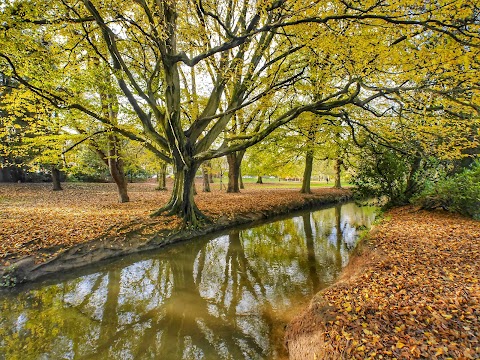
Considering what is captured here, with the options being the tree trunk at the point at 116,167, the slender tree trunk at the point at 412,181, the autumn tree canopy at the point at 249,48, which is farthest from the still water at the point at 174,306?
the tree trunk at the point at 116,167

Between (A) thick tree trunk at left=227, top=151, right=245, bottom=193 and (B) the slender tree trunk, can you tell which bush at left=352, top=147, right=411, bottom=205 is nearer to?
(B) the slender tree trunk

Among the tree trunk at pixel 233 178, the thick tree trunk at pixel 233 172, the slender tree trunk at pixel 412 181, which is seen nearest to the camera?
the slender tree trunk at pixel 412 181

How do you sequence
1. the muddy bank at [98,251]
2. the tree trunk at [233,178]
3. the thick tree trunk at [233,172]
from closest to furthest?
the muddy bank at [98,251] → the thick tree trunk at [233,172] → the tree trunk at [233,178]

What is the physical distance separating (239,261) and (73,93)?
9.62 meters

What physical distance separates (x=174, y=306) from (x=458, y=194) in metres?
9.69

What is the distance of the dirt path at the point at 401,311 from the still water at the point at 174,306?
0.87m

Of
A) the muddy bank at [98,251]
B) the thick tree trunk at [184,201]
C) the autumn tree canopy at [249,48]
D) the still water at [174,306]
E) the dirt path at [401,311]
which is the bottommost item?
the still water at [174,306]

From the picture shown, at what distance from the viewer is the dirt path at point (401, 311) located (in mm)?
2727

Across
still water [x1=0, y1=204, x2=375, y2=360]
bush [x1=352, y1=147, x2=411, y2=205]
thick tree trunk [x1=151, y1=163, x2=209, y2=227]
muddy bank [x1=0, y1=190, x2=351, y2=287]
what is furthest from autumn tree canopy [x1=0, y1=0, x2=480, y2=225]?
still water [x1=0, y1=204, x2=375, y2=360]

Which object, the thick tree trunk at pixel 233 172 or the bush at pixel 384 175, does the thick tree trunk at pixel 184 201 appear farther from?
the thick tree trunk at pixel 233 172

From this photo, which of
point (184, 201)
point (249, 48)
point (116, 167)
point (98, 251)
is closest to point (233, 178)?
point (116, 167)

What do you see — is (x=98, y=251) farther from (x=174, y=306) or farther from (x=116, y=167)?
(x=116, y=167)

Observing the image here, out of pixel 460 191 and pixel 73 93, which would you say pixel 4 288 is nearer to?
pixel 73 93

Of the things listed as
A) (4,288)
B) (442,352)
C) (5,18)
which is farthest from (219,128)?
(442,352)
